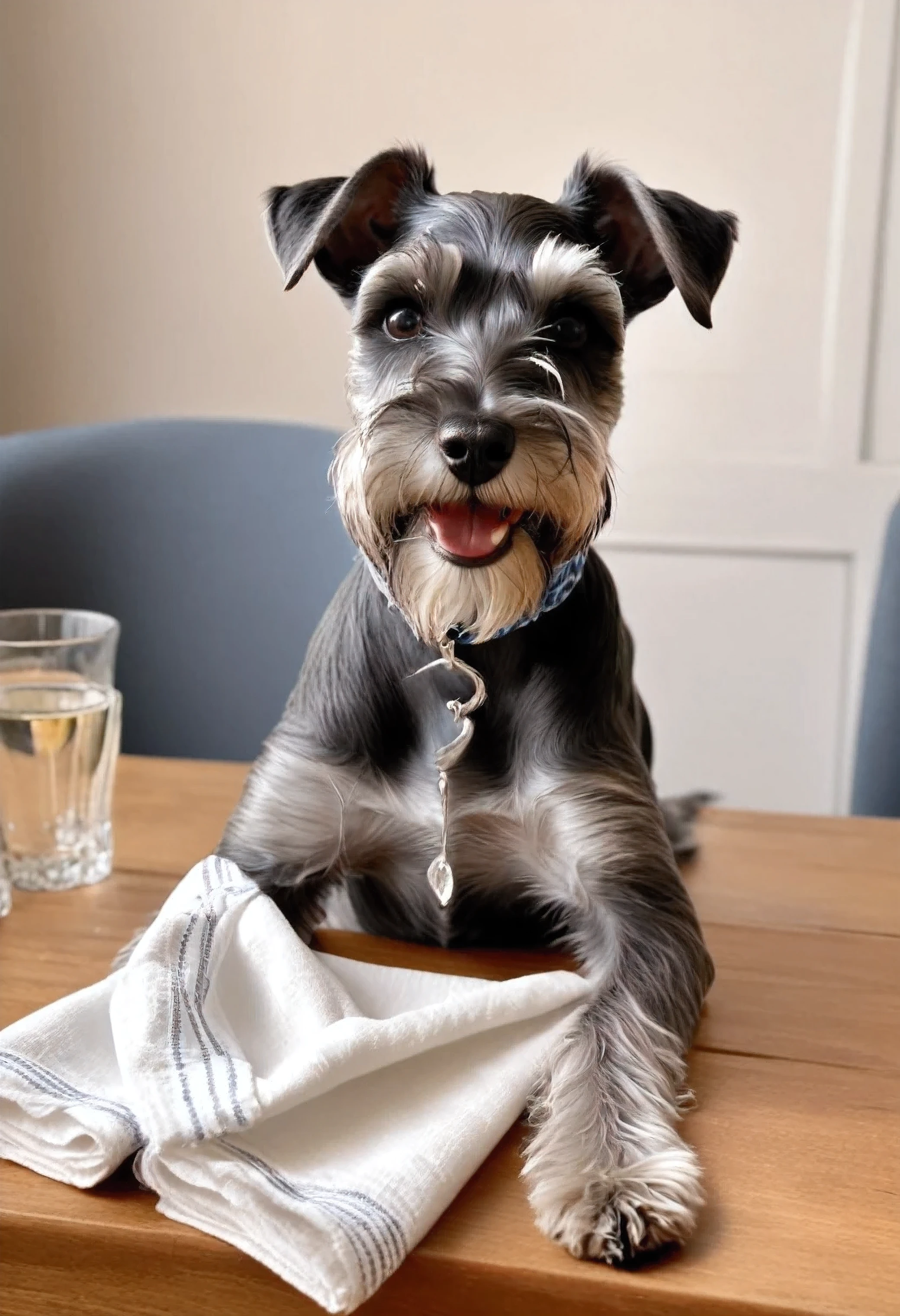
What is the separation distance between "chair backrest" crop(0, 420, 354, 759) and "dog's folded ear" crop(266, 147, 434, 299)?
0.83 m

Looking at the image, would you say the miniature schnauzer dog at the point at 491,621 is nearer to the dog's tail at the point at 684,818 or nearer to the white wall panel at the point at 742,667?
the dog's tail at the point at 684,818

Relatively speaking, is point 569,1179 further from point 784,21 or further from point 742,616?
point 784,21

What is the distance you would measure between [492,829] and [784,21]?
224cm

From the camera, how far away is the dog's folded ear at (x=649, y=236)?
3.99 feet

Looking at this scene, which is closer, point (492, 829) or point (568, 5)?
point (492, 829)

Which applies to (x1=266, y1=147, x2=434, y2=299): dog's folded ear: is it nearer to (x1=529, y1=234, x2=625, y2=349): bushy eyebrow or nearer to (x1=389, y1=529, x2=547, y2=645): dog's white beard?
(x1=529, y1=234, x2=625, y2=349): bushy eyebrow

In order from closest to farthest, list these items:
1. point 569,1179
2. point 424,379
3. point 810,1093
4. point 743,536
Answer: point 569,1179 → point 810,1093 → point 424,379 → point 743,536

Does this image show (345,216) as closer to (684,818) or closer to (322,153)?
(684,818)

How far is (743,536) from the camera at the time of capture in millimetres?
2980

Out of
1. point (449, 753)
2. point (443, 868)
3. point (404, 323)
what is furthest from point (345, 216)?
point (443, 868)

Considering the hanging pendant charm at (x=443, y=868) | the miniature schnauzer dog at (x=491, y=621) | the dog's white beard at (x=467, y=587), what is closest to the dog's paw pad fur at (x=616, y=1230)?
the miniature schnauzer dog at (x=491, y=621)

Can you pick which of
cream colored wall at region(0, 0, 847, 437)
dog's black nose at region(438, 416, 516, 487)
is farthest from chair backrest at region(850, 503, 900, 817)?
dog's black nose at region(438, 416, 516, 487)

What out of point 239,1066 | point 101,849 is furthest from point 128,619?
point 239,1066

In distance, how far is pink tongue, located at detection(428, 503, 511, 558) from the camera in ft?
3.62
